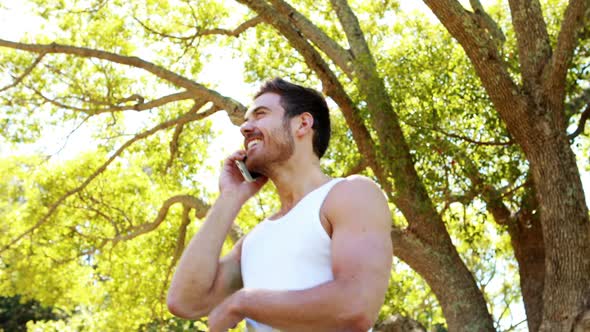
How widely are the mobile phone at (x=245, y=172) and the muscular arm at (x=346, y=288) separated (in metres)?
0.48

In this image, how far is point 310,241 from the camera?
7.66 ft

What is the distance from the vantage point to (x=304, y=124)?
2605mm

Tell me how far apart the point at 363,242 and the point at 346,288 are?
0.12 m

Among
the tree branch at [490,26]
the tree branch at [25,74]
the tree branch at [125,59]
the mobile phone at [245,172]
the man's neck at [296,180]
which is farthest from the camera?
the tree branch at [25,74]

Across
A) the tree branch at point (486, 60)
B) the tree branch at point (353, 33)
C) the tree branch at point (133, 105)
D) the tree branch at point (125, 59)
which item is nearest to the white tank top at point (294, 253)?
the tree branch at point (486, 60)

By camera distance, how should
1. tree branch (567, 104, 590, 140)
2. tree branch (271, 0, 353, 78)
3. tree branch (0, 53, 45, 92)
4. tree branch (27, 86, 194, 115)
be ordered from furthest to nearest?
tree branch (27, 86, 194, 115)
tree branch (0, 53, 45, 92)
tree branch (271, 0, 353, 78)
tree branch (567, 104, 590, 140)

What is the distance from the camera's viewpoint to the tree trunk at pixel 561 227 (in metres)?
7.39

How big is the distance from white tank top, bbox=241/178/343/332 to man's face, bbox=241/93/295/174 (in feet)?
0.54

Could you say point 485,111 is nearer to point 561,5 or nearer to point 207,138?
point 561,5

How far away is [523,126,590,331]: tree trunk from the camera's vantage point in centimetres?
739

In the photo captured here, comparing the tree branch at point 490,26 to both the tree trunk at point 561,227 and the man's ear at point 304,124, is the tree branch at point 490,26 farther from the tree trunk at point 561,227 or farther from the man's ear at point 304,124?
the man's ear at point 304,124

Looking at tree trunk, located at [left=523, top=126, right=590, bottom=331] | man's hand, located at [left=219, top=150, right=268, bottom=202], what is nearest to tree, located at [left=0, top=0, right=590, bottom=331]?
tree trunk, located at [left=523, top=126, right=590, bottom=331]

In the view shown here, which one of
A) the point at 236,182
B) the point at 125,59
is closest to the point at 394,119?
the point at 125,59

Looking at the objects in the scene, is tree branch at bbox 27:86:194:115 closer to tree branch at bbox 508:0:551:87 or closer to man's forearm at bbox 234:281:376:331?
tree branch at bbox 508:0:551:87
